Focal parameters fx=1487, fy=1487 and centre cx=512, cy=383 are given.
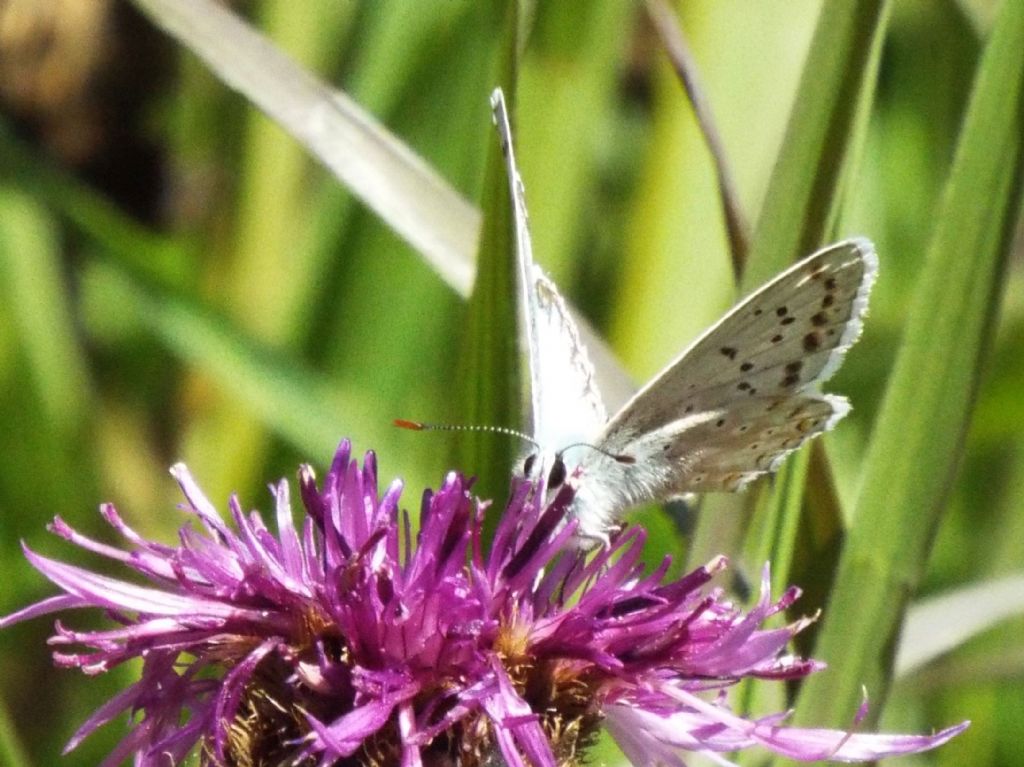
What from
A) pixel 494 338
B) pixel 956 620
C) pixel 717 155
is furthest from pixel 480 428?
pixel 956 620

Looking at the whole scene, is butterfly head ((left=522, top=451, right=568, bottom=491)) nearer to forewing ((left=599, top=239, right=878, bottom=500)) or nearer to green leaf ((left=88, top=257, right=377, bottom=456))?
forewing ((left=599, top=239, right=878, bottom=500))

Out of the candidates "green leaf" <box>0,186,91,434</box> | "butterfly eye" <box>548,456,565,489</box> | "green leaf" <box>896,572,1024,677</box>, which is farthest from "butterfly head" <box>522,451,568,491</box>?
"green leaf" <box>0,186,91,434</box>

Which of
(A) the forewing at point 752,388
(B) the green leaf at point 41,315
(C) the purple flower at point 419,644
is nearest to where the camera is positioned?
(C) the purple flower at point 419,644

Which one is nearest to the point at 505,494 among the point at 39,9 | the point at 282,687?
the point at 282,687

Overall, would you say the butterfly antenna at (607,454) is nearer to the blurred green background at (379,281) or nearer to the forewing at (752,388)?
the forewing at (752,388)

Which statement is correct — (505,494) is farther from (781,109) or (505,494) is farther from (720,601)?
(781,109)

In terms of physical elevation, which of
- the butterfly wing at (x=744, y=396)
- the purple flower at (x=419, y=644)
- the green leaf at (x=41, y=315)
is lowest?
the purple flower at (x=419, y=644)

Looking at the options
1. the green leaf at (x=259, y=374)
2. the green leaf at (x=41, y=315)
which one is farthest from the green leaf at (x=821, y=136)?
the green leaf at (x=41, y=315)
